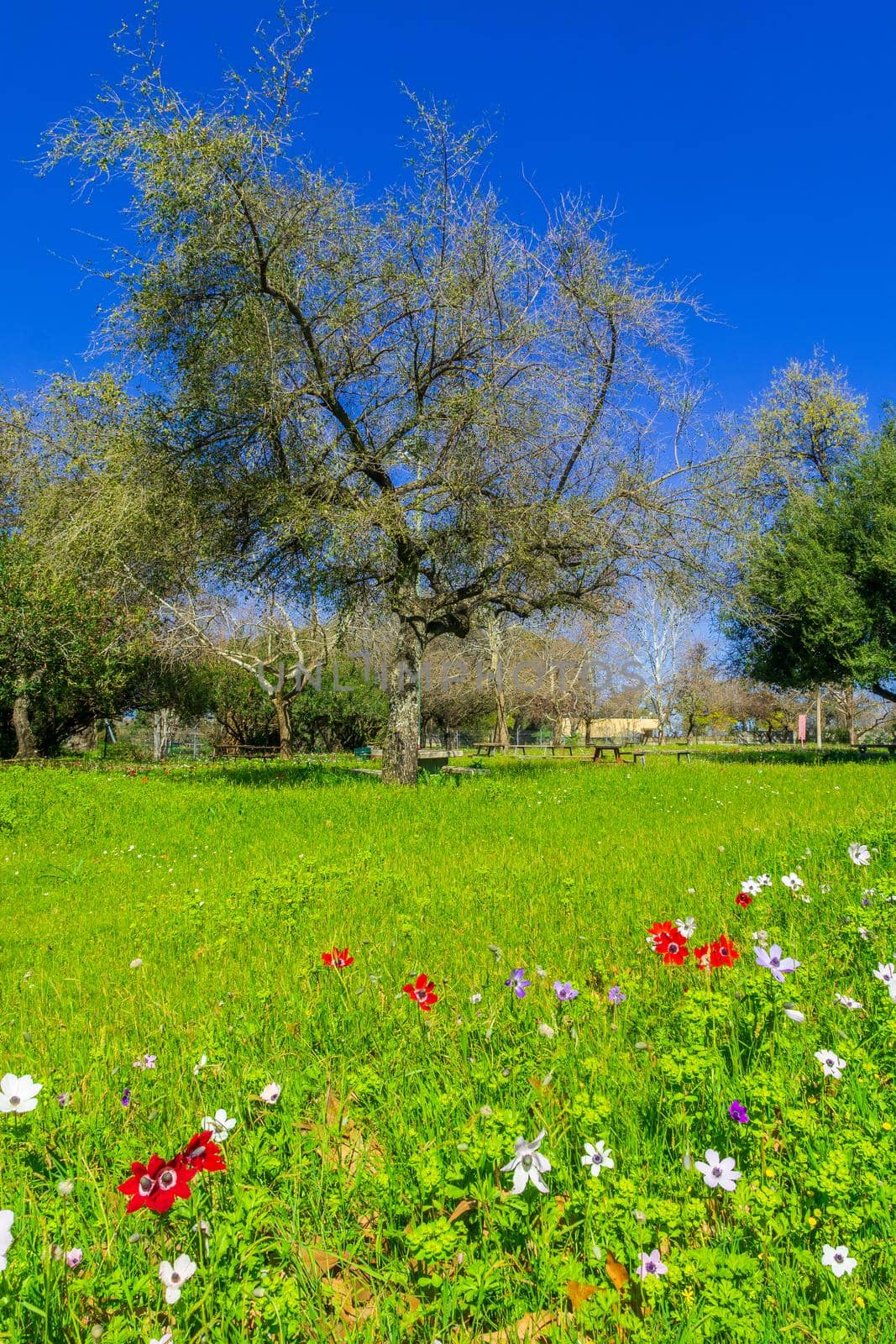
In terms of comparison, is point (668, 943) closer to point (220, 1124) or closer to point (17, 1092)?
point (220, 1124)

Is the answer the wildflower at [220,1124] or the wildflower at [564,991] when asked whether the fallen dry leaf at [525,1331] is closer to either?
the wildflower at [220,1124]

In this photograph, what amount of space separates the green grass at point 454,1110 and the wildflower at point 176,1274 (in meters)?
0.11

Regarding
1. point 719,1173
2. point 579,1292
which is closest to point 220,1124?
point 579,1292

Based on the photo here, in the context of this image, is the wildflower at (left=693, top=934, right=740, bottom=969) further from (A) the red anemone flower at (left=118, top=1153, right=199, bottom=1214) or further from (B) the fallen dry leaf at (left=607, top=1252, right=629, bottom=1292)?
(A) the red anemone flower at (left=118, top=1153, right=199, bottom=1214)

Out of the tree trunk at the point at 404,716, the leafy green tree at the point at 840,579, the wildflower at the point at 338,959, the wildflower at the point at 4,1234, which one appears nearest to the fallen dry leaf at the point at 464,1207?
the wildflower at the point at 4,1234

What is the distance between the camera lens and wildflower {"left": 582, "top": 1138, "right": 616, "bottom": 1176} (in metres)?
2.03

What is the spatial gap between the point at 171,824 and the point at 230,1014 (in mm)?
7090

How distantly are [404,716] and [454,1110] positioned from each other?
11.7m

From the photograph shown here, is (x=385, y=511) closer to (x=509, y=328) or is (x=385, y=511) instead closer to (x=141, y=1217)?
(x=509, y=328)

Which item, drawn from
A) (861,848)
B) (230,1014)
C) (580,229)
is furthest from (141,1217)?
(580,229)

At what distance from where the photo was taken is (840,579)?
20891mm

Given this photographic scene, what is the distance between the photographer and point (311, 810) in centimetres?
1056

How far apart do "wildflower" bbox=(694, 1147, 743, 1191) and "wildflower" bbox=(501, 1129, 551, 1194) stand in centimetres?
38

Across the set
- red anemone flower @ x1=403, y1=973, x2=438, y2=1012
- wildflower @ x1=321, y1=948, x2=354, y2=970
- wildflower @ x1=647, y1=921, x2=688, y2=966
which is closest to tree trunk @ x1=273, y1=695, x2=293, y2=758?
wildflower @ x1=321, y1=948, x2=354, y2=970
